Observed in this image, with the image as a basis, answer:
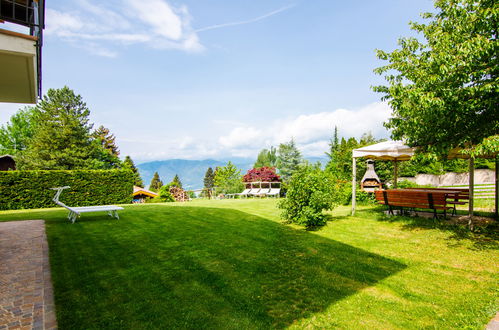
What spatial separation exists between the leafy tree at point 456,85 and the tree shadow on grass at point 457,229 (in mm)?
2242

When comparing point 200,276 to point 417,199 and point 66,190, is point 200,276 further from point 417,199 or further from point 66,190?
point 66,190

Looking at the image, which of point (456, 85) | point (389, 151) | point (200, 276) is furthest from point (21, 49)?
point (389, 151)

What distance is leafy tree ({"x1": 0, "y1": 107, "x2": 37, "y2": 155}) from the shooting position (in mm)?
39719

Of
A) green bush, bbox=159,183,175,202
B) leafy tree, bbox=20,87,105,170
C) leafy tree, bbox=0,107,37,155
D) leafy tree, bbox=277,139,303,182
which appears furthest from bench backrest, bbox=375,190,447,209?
leafy tree, bbox=0,107,37,155

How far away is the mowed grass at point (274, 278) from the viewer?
9.87ft

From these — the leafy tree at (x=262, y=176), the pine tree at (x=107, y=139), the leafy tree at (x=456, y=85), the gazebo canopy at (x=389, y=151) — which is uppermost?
the pine tree at (x=107, y=139)

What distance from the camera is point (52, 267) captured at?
14.7 feet

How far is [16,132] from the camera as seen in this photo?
1596 inches

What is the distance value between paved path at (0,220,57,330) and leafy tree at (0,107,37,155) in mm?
44965

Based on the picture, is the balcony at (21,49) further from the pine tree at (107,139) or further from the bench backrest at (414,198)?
the pine tree at (107,139)

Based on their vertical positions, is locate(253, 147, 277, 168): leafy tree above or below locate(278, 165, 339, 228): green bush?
above

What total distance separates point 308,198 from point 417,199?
3.39 metres

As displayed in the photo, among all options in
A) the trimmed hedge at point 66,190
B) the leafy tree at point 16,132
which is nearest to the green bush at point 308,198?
the trimmed hedge at point 66,190

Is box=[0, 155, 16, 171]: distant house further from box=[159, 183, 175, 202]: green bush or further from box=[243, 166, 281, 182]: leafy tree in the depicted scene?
box=[243, 166, 281, 182]: leafy tree
